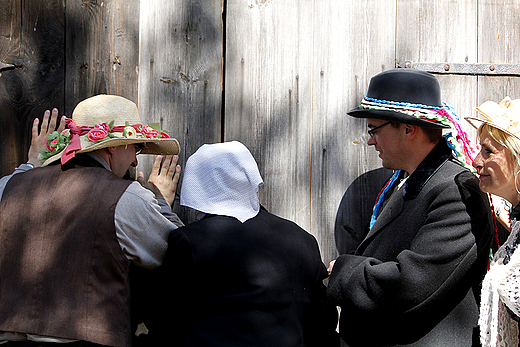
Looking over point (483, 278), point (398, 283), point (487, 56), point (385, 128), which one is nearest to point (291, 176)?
point (385, 128)

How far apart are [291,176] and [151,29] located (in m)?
1.13

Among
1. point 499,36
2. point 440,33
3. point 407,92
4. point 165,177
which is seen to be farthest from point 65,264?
point 499,36

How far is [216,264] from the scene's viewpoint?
1.71m

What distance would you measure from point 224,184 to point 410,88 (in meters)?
0.94

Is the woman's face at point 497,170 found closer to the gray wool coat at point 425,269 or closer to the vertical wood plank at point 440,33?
the gray wool coat at point 425,269

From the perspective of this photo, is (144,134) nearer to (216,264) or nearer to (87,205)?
(87,205)

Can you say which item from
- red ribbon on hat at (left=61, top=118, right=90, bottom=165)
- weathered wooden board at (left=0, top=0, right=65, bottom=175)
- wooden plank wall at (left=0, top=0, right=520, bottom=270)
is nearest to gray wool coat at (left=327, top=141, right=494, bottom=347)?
wooden plank wall at (left=0, top=0, right=520, bottom=270)

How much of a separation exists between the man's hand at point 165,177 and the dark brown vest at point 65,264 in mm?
617

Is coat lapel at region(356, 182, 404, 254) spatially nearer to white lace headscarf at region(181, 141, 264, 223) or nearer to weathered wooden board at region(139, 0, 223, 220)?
white lace headscarf at region(181, 141, 264, 223)

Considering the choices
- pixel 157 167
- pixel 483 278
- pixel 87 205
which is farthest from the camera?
pixel 157 167

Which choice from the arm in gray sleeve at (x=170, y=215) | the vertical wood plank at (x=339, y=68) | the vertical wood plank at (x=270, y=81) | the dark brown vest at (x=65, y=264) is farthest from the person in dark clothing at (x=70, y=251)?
the vertical wood plank at (x=339, y=68)

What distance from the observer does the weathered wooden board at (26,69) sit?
228cm

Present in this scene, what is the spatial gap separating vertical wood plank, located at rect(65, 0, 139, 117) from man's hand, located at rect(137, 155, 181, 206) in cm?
46

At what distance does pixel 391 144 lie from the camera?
6.51 ft
